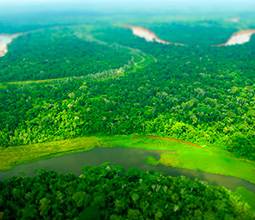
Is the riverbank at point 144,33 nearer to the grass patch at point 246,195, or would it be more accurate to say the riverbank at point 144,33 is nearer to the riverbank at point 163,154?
the riverbank at point 163,154

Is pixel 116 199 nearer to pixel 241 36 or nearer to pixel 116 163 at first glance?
pixel 116 163

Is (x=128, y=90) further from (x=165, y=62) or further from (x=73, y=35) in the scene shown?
(x=73, y=35)

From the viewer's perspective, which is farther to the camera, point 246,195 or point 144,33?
point 144,33

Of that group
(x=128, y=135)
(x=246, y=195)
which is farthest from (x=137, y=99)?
(x=246, y=195)

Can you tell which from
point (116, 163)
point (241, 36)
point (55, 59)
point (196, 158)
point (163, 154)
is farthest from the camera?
point (241, 36)

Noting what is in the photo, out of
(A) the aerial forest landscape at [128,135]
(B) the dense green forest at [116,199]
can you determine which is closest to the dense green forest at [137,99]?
(A) the aerial forest landscape at [128,135]

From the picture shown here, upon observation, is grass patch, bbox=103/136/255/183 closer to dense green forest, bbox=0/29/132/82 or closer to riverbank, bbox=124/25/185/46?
dense green forest, bbox=0/29/132/82

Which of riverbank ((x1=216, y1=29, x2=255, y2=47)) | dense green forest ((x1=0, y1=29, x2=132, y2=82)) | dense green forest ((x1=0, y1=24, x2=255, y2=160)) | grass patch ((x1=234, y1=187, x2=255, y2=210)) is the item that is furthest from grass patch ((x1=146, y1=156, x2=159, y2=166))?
riverbank ((x1=216, y1=29, x2=255, y2=47))
